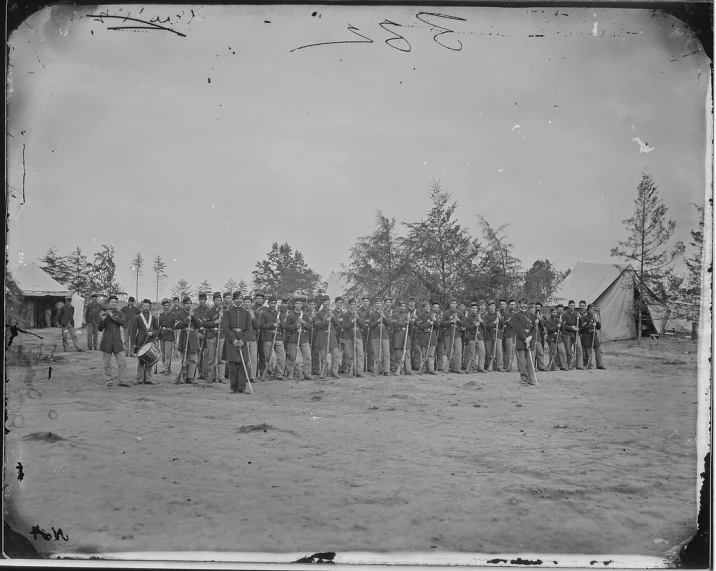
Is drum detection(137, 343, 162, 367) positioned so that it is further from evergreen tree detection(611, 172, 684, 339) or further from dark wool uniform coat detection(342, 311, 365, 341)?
evergreen tree detection(611, 172, 684, 339)

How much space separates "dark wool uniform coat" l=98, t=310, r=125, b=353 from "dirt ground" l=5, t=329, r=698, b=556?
1.81 ft

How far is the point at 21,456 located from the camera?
4.14 meters

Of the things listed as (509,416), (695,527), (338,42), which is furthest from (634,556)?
(338,42)

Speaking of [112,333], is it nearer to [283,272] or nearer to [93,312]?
[93,312]

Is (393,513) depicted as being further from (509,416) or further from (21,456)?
(21,456)

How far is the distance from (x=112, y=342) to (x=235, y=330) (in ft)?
5.31

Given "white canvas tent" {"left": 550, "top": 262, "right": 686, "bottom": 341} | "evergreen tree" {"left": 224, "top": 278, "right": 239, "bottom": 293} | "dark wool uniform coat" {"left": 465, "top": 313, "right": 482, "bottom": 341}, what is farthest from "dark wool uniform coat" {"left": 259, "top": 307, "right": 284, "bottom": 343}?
"white canvas tent" {"left": 550, "top": 262, "right": 686, "bottom": 341}

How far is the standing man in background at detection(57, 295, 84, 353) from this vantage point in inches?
177

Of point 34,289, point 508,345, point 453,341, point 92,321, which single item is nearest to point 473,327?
point 453,341

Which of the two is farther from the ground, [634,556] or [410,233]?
[410,233]

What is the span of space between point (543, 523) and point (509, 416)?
182cm

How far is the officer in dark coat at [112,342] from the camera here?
221 inches

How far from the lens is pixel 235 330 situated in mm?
6910

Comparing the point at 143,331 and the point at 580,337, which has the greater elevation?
the point at 143,331
